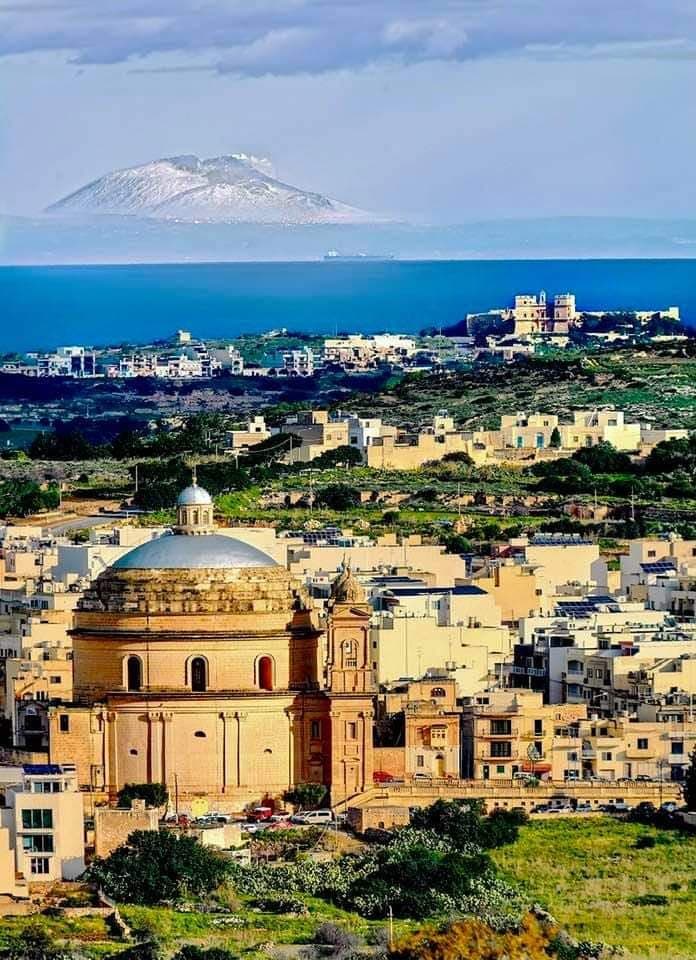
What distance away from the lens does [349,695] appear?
75.3 meters

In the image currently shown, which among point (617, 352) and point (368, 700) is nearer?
point (368, 700)

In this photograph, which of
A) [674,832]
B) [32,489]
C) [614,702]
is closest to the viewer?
[674,832]

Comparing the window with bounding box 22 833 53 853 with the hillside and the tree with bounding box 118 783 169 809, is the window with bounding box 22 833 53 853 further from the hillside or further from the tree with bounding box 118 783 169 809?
the hillside

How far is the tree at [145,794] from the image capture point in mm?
73750

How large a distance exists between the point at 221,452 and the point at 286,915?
73.6m

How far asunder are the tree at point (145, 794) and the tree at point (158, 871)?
4819mm

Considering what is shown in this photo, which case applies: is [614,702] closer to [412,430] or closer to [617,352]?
[412,430]

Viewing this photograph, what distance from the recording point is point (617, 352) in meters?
178

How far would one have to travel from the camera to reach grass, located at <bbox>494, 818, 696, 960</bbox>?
65938 mm

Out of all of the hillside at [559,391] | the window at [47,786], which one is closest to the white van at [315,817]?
the window at [47,786]

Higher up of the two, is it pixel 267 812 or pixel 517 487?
pixel 517 487

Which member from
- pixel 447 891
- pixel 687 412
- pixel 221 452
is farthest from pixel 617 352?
pixel 447 891

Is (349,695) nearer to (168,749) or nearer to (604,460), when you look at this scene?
(168,749)

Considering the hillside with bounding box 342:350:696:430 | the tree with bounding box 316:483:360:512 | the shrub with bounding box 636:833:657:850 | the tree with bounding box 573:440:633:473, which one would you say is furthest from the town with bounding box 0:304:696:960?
the hillside with bounding box 342:350:696:430
